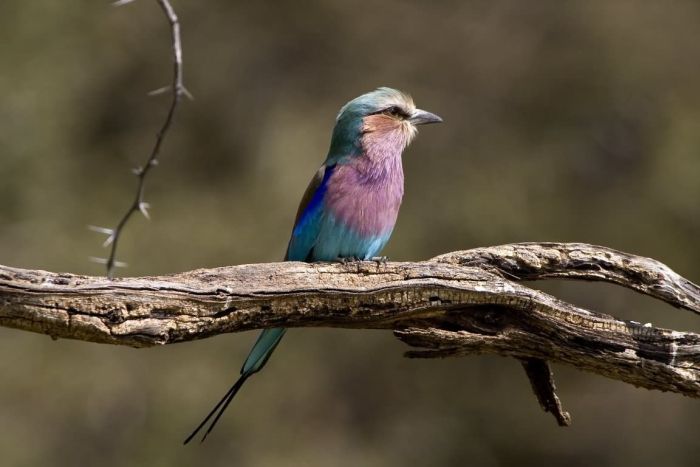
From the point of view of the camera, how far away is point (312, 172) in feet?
30.3

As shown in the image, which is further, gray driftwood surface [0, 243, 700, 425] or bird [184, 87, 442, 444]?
bird [184, 87, 442, 444]

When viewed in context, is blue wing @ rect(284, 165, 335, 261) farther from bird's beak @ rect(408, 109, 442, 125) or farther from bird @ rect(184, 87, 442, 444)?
bird's beak @ rect(408, 109, 442, 125)

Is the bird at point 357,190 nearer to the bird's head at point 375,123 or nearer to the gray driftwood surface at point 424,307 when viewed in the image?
the bird's head at point 375,123

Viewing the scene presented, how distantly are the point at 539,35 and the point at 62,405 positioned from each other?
16.2ft

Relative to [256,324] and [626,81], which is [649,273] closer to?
[256,324]

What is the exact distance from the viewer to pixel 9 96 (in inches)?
387

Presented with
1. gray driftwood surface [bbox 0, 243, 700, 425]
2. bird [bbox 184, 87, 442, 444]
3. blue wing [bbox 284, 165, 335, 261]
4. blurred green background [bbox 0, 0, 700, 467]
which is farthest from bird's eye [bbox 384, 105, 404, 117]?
blurred green background [bbox 0, 0, 700, 467]

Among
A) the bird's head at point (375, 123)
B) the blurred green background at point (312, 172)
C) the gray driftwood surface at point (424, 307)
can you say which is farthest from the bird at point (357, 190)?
the blurred green background at point (312, 172)

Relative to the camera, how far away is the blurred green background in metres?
9.16

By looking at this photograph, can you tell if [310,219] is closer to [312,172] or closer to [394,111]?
[394,111]

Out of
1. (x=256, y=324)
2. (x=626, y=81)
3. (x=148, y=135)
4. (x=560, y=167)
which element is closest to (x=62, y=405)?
(x=148, y=135)

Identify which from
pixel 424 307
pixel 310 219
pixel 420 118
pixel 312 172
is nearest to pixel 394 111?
pixel 420 118

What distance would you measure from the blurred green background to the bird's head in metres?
3.93

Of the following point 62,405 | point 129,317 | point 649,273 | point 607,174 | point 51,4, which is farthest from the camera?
point 51,4
